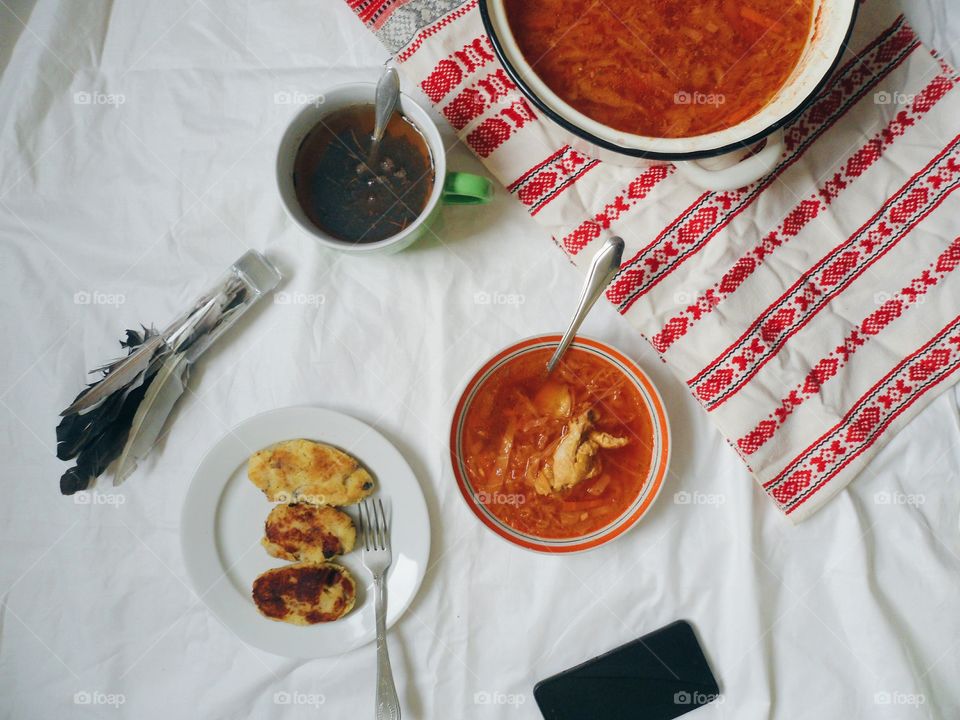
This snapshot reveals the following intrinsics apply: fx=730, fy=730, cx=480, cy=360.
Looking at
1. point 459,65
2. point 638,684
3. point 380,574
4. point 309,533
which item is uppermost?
point 459,65

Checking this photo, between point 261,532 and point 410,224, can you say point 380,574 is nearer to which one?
point 261,532

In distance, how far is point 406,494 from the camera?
40.5 inches

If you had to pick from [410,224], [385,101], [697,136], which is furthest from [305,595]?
[697,136]

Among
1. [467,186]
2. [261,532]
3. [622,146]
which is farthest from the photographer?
[261,532]

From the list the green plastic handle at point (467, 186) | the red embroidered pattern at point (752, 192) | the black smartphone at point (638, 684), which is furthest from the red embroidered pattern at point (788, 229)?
the black smartphone at point (638, 684)

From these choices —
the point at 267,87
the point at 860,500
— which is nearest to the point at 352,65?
the point at 267,87

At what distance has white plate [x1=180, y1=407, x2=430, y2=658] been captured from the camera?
1.02m

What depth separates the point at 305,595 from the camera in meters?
1.01

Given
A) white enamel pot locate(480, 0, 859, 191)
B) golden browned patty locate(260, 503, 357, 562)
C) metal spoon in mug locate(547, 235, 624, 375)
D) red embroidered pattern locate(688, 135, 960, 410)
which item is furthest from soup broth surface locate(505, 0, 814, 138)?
golden browned patty locate(260, 503, 357, 562)

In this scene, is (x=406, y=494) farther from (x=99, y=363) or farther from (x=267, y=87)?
(x=267, y=87)

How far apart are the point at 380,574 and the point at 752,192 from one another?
739 millimetres

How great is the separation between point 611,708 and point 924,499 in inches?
20.9

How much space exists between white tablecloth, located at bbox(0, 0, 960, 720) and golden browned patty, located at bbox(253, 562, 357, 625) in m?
0.09

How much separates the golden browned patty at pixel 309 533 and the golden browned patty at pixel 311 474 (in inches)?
0.8
